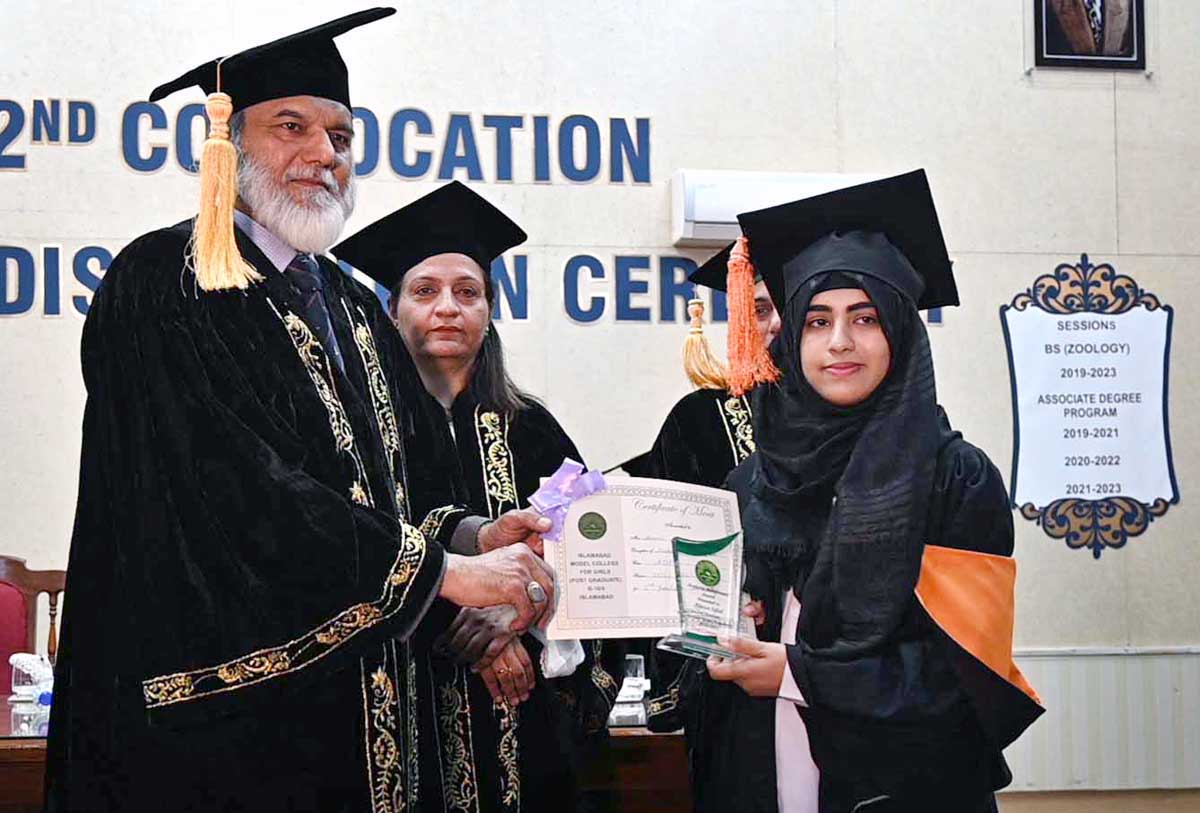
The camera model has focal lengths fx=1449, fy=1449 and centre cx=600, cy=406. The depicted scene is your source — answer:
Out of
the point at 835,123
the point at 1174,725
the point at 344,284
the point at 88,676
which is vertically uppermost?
the point at 835,123

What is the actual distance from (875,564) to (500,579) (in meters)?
0.68

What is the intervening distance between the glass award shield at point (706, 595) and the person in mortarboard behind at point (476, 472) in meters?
0.59

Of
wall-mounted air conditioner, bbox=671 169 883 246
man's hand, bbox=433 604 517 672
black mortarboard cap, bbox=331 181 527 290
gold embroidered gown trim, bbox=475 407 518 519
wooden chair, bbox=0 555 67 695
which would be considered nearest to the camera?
man's hand, bbox=433 604 517 672

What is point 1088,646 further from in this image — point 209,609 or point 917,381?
point 209,609

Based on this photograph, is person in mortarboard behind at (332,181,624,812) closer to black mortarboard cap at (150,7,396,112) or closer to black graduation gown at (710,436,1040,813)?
black mortarboard cap at (150,7,396,112)

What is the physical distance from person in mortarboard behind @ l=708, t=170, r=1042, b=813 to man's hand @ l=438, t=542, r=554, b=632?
38 centimetres

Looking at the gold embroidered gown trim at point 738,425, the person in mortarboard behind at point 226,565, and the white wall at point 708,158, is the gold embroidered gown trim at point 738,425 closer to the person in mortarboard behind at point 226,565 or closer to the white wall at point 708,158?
the person in mortarboard behind at point 226,565

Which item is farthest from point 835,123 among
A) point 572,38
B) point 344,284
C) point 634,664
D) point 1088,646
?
point 344,284

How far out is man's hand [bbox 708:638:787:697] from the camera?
2510 millimetres

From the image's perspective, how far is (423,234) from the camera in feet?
12.6

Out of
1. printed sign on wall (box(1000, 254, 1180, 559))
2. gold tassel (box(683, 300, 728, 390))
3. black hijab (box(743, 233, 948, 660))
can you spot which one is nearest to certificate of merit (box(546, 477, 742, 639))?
black hijab (box(743, 233, 948, 660))

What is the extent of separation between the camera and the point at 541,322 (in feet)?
21.4

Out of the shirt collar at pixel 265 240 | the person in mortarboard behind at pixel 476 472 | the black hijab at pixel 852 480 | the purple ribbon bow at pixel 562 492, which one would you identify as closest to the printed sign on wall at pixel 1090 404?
the person in mortarboard behind at pixel 476 472

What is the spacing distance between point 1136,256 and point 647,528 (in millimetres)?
4971
